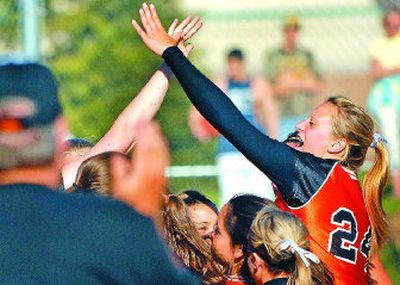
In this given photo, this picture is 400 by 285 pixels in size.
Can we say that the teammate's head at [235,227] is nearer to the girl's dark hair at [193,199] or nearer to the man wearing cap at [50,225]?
the girl's dark hair at [193,199]

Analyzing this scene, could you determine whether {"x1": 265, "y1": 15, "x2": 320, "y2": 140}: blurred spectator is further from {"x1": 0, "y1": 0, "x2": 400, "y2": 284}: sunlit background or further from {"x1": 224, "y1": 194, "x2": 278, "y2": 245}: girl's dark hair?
{"x1": 224, "y1": 194, "x2": 278, "y2": 245}: girl's dark hair

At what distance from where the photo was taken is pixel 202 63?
1333cm

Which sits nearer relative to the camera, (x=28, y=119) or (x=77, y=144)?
(x=28, y=119)

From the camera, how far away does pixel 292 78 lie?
12891 mm

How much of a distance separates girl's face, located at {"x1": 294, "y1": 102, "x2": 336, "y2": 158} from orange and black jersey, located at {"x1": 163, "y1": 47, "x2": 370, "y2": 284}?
16 centimetres

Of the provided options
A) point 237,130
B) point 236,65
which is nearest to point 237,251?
point 237,130

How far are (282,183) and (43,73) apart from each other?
1558mm

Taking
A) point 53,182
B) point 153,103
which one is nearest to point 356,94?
point 153,103

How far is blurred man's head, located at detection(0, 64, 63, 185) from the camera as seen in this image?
9.80 feet

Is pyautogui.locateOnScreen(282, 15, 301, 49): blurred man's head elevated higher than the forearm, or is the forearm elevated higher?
pyautogui.locateOnScreen(282, 15, 301, 49): blurred man's head

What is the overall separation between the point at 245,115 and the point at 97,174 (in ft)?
25.7

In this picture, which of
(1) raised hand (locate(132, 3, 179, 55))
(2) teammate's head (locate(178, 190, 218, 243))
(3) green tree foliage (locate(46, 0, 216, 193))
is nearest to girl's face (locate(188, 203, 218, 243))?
(2) teammate's head (locate(178, 190, 218, 243))

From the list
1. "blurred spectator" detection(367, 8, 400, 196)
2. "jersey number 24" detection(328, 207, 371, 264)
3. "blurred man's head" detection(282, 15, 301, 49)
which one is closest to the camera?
"jersey number 24" detection(328, 207, 371, 264)

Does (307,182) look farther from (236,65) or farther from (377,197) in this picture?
(236,65)
